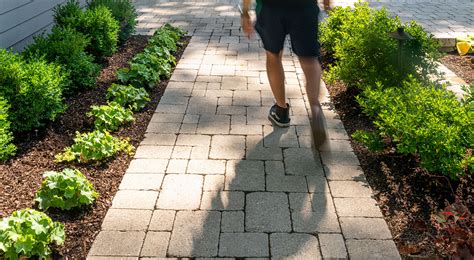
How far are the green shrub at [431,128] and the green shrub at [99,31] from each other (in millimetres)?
3560

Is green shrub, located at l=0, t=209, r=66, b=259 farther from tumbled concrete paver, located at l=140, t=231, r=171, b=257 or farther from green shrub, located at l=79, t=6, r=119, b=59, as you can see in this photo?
green shrub, located at l=79, t=6, r=119, b=59

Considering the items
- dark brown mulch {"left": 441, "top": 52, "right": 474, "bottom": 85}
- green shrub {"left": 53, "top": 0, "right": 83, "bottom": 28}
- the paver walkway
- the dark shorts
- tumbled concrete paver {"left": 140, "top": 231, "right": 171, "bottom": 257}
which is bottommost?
the paver walkway

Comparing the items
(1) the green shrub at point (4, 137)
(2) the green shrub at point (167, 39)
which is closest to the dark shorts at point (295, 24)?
(1) the green shrub at point (4, 137)

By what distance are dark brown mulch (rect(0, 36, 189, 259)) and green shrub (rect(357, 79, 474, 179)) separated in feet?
6.59

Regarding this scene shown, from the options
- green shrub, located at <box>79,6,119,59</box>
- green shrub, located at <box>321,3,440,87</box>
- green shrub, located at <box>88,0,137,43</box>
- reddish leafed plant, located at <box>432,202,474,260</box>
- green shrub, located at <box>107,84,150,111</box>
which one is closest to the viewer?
reddish leafed plant, located at <box>432,202,474,260</box>

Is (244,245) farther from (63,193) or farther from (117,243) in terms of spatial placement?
(63,193)

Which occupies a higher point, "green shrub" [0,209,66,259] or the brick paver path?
"green shrub" [0,209,66,259]

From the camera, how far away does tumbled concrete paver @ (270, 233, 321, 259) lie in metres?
2.75

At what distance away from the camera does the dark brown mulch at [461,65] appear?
5.94 meters

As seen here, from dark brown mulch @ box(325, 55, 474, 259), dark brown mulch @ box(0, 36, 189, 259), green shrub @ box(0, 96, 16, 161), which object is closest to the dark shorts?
dark brown mulch @ box(325, 55, 474, 259)

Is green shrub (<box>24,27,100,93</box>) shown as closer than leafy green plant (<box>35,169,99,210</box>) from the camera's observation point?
No

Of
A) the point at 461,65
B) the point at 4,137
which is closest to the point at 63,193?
the point at 4,137

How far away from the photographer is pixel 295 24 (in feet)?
12.1

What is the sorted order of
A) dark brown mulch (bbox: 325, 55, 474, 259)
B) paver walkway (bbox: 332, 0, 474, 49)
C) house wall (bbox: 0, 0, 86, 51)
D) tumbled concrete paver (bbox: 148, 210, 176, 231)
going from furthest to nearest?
paver walkway (bbox: 332, 0, 474, 49) → house wall (bbox: 0, 0, 86, 51) → tumbled concrete paver (bbox: 148, 210, 176, 231) → dark brown mulch (bbox: 325, 55, 474, 259)
